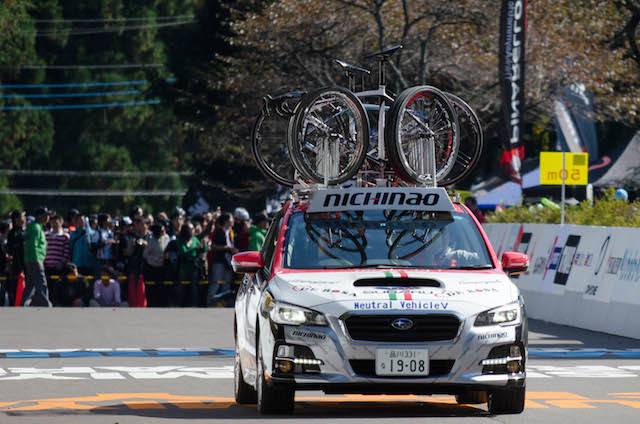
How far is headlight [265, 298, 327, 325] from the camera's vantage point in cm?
995

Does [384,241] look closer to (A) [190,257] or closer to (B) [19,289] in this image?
(A) [190,257]

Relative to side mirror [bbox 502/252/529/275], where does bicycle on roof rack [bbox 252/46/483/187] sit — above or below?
above

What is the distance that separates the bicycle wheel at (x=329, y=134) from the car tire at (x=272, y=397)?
184cm

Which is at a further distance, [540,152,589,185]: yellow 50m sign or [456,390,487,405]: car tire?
[540,152,589,185]: yellow 50m sign

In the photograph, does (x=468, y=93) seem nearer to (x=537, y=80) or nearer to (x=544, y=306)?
(x=537, y=80)

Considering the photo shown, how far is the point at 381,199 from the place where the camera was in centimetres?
1102

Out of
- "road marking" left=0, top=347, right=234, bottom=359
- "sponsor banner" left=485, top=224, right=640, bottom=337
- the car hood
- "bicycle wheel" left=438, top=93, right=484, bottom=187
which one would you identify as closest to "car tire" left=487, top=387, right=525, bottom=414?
the car hood

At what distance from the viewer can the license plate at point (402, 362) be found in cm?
991

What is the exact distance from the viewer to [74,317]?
2330cm

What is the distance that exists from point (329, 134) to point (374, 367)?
98.9 inches

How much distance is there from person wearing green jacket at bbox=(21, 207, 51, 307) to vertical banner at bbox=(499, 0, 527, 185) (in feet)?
37.2

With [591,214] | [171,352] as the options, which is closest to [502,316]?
[171,352]

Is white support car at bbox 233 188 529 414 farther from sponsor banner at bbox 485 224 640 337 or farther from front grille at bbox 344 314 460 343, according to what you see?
sponsor banner at bbox 485 224 640 337

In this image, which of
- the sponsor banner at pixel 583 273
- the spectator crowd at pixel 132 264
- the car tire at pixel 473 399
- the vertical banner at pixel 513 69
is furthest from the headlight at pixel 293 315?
the vertical banner at pixel 513 69
